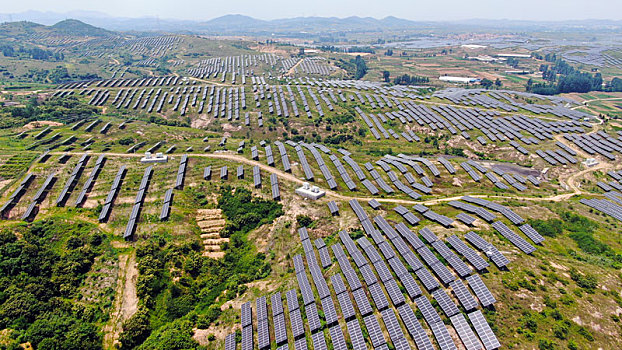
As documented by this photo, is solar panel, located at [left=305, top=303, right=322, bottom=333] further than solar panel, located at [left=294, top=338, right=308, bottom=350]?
Yes

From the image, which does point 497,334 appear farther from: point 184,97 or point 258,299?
point 184,97

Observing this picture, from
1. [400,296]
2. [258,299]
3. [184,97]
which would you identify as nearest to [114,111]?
[184,97]

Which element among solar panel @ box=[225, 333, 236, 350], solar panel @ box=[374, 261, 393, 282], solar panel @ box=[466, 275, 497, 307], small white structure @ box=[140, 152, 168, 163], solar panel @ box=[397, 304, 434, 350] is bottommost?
solar panel @ box=[225, 333, 236, 350]

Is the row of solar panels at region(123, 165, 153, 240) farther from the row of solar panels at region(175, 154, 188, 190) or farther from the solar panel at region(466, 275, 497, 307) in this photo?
the solar panel at region(466, 275, 497, 307)

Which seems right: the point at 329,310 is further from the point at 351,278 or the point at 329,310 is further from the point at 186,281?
the point at 186,281

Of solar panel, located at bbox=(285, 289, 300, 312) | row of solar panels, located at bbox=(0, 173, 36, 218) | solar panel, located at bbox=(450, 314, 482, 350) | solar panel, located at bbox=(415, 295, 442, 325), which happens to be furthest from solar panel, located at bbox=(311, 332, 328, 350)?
row of solar panels, located at bbox=(0, 173, 36, 218)

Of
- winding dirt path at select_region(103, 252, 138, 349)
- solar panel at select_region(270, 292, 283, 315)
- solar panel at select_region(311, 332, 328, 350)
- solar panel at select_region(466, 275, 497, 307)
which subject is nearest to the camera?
solar panel at select_region(311, 332, 328, 350)

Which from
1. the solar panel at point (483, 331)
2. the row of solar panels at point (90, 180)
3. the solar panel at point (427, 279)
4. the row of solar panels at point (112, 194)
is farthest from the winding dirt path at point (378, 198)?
the solar panel at point (483, 331)

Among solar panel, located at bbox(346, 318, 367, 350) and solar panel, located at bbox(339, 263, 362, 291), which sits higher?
solar panel, located at bbox(339, 263, 362, 291)
